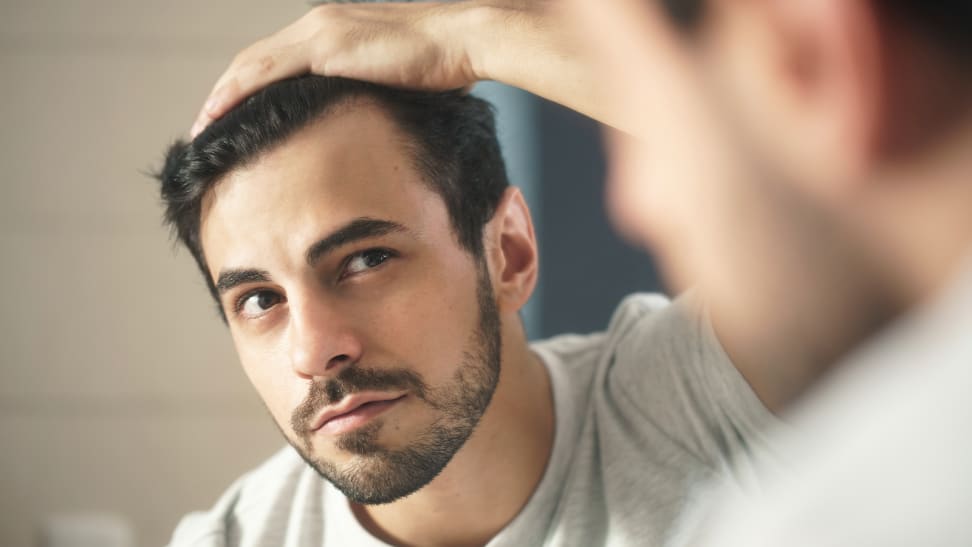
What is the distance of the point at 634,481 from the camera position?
991 millimetres

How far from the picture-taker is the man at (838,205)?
1.24ft

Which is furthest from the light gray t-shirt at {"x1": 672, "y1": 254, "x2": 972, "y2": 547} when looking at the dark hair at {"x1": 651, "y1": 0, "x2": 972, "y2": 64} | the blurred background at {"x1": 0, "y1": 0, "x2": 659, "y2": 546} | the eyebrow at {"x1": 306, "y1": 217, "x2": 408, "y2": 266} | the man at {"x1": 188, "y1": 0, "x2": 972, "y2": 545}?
the blurred background at {"x1": 0, "y1": 0, "x2": 659, "y2": 546}

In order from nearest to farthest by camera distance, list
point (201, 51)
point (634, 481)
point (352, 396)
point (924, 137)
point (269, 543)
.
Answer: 1. point (924, 137)
2. point (352, 396)
3. point (634, 481)
4. point (269, 543)
5. point (201, 51)

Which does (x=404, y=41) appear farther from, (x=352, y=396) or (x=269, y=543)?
(x=269, y=543)

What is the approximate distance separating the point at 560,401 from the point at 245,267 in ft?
1.47

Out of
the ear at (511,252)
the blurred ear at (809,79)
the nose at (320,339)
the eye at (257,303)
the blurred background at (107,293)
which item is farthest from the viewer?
the blurred background at (107,293)

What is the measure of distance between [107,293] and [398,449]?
1.17 m

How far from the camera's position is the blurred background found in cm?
176

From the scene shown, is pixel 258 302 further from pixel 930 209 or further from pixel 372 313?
pixel 930 209

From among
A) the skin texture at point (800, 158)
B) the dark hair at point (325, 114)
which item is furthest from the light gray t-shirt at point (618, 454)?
the skin texture at point (800, 158)

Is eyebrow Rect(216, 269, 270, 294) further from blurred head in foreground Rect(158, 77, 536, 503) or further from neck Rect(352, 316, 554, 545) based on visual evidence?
neck Rect(352, 316, 554, 545)

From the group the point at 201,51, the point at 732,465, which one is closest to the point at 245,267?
the point at 732,465

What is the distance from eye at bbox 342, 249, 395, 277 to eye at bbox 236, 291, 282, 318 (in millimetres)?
96

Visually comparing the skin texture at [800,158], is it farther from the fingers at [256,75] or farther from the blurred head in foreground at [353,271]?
the fingers at [256,75]
